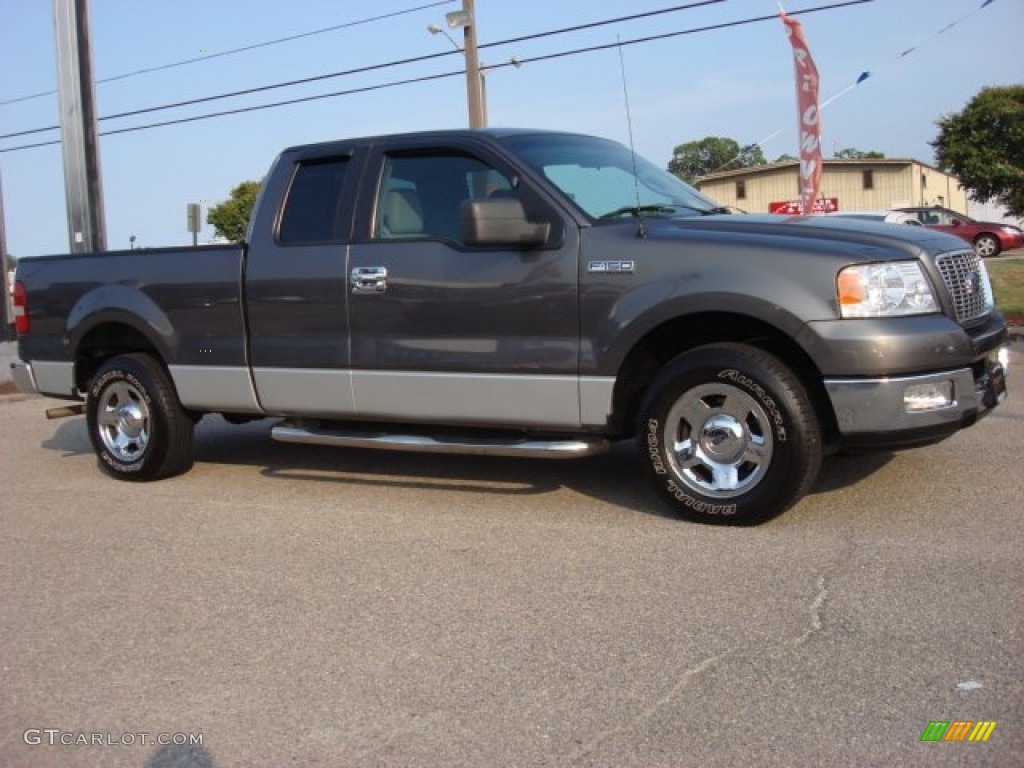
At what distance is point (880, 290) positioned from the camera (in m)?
4.55

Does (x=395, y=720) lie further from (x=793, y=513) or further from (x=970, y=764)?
(x=793, y=513)

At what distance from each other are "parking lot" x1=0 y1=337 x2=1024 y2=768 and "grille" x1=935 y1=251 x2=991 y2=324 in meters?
0.96

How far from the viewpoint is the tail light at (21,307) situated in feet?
23.4

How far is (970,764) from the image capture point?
2.72m

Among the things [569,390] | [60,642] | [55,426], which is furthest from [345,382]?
[55,426]

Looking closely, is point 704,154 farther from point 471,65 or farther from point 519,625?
point 519,625

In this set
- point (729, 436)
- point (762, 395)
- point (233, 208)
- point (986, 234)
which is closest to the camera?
point (762, 395)

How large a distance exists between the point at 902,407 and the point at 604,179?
207 cm

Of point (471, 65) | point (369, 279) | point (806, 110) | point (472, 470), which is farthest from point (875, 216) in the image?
point (369, 279)

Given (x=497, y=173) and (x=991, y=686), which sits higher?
(x=497, y=173)

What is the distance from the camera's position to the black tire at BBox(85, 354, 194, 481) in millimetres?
6625

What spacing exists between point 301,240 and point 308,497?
4.91ft

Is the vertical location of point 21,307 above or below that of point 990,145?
below

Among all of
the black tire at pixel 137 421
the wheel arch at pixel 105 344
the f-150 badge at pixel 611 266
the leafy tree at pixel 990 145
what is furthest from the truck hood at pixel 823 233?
the leafy tree at pixel 990 145
